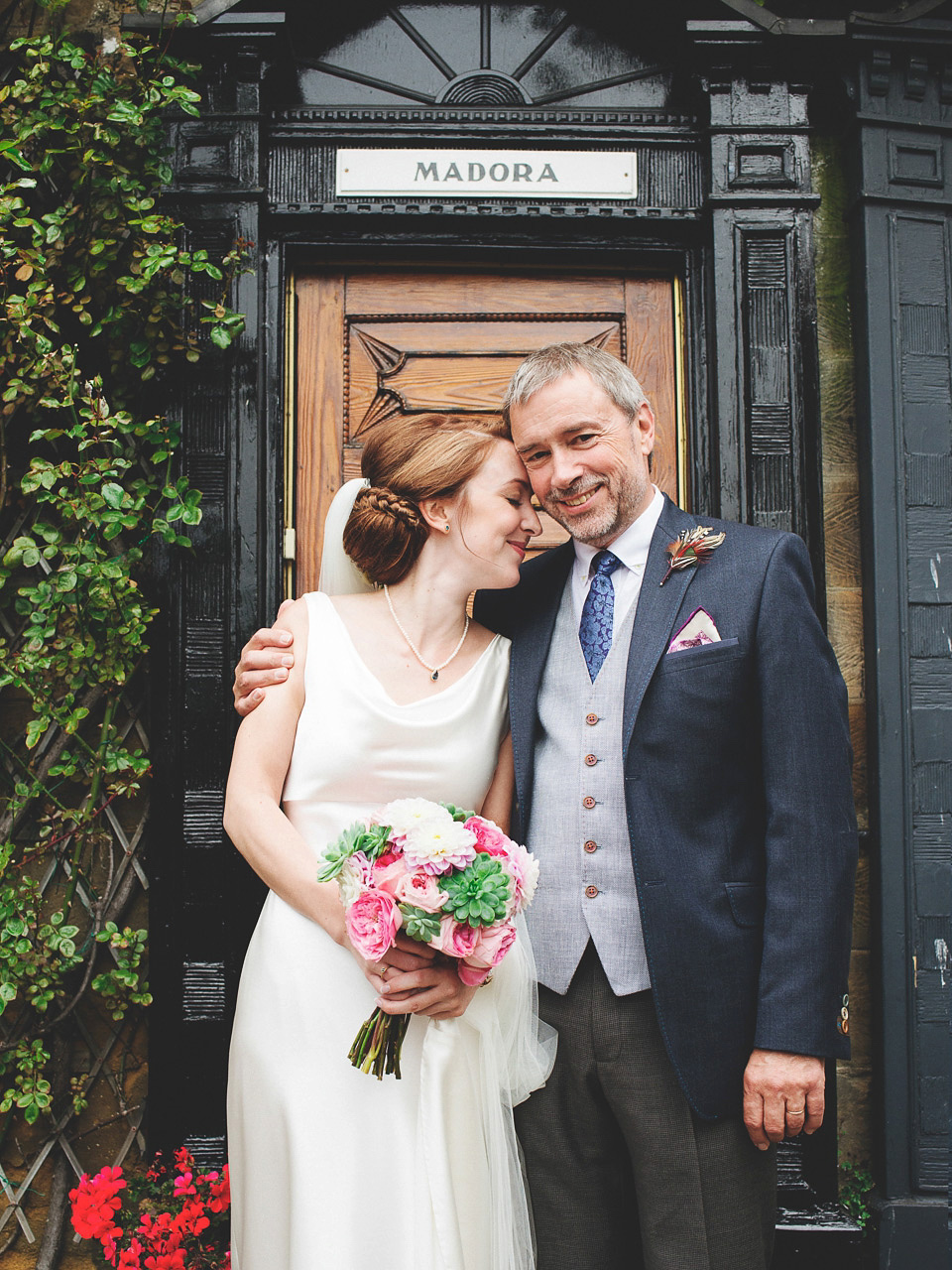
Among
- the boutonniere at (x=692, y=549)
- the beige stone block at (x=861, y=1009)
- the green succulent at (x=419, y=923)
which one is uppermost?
the boutonniere at (x=692, y=549)

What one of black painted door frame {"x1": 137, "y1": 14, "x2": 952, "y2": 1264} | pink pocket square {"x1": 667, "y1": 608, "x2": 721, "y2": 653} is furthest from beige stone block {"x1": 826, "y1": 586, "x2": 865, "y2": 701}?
pink pocket square {"x1": 667, "y1": 608, "x2": 721, "y2": 653}

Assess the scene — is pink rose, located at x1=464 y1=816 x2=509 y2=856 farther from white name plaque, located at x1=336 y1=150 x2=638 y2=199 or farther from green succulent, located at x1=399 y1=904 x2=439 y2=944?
white name plaque, located at x1=336 y1=150 x2=638 y2=199

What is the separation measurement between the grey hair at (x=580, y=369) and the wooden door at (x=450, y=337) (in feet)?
3.38

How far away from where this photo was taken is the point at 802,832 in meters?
→ 1.88

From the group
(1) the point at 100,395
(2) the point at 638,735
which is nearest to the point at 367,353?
(1) the point at 100,395

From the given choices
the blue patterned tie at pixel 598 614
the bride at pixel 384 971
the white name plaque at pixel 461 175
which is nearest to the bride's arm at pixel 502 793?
the bride at pixel 384 971

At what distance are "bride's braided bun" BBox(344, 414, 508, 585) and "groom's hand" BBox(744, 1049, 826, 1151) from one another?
1319 millimetres

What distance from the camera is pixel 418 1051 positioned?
78.4 inches

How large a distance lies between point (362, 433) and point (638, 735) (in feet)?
5.68

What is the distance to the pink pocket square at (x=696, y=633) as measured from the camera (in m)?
2.01

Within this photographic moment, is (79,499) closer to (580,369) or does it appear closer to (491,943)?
(580,369)

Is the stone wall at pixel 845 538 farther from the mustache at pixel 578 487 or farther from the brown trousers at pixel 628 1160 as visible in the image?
the mustache at pixel 578 487

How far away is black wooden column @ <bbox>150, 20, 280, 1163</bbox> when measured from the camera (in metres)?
2.93

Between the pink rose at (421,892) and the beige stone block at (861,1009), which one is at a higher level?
the pink rose at (421,892)
